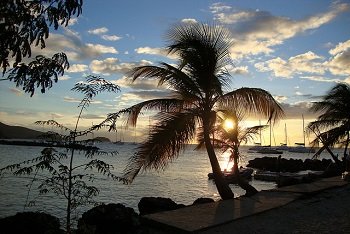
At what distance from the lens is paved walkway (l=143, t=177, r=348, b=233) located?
7860mm

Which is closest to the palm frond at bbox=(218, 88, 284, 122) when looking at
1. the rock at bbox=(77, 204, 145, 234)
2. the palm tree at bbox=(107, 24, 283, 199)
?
the palm tree at bbox=(107, 24, 283, 199)

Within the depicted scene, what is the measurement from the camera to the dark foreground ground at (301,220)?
26.1 ft

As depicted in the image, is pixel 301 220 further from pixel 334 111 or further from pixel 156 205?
pixel 334 111

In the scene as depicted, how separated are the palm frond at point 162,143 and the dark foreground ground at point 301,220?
323 cm

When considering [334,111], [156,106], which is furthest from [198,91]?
[334,111]

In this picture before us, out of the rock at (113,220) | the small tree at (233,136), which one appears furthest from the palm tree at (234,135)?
the rock at (113,220)

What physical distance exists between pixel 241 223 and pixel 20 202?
17821mm

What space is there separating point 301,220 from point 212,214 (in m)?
2.23

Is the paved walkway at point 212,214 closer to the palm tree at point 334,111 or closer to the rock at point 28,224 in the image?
the rock at point 28,224

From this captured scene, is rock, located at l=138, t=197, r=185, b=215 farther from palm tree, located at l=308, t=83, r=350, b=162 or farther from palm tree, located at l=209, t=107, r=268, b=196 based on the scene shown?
palm tree, located at l=308, t=83, r=350, b=162

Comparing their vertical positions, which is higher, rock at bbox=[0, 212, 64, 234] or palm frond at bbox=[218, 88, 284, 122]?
palm frond at bbox=[218, 88, 284, 122]

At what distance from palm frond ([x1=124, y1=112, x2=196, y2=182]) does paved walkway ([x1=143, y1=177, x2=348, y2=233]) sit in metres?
1.72

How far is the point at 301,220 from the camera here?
9.02 meters

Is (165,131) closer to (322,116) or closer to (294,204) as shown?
(294,204)
